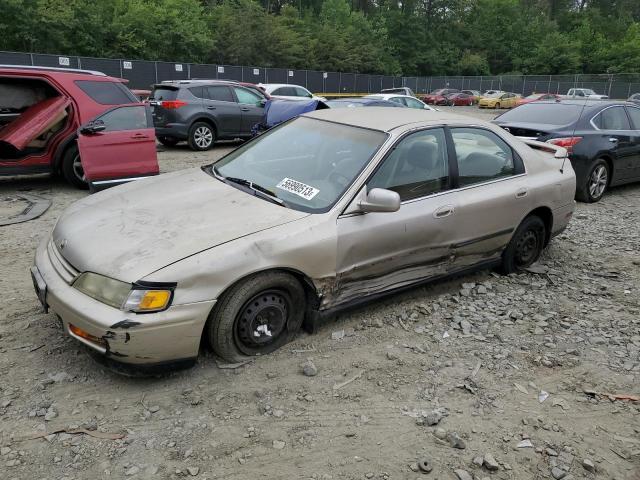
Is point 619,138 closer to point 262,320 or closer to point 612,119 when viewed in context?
point 612,119

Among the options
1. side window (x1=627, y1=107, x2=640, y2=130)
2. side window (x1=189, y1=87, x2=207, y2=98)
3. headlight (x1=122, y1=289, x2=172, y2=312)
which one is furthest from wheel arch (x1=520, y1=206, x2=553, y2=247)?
side window (x1=189, y1=87, x2=207, y2=98)

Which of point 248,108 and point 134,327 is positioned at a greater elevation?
point 248,108

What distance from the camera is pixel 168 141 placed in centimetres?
1225

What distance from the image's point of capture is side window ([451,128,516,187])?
4.26m

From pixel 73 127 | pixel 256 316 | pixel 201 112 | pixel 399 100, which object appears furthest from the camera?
pixel 399 100

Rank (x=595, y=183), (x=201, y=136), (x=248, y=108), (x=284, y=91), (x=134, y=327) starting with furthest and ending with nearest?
(x=284, y=91) < (x=248, y=108) < (x=201, y=136) < (x=595, y=183) < (x=134, y=327)

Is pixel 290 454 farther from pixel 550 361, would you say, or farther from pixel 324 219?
pixel 550 361

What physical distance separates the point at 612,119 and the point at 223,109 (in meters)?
8.11

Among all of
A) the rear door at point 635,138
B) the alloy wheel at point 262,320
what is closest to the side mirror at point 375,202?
the alloy wheel at point 262,320

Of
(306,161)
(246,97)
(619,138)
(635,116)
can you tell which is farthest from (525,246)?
(246,97)

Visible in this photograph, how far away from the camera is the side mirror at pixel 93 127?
6.82m

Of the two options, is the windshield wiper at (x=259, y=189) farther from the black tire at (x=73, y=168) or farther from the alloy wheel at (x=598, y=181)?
the alloy wheel at (x=598, y=181)

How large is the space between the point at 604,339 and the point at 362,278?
1919 millimetres

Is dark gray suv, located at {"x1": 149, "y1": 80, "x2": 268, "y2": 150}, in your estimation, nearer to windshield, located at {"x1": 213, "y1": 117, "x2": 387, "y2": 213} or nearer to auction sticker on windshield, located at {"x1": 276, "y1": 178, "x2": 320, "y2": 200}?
windshield, located at {"x1": 213, "y1": 117, "x2": 387, "y2": 213}
